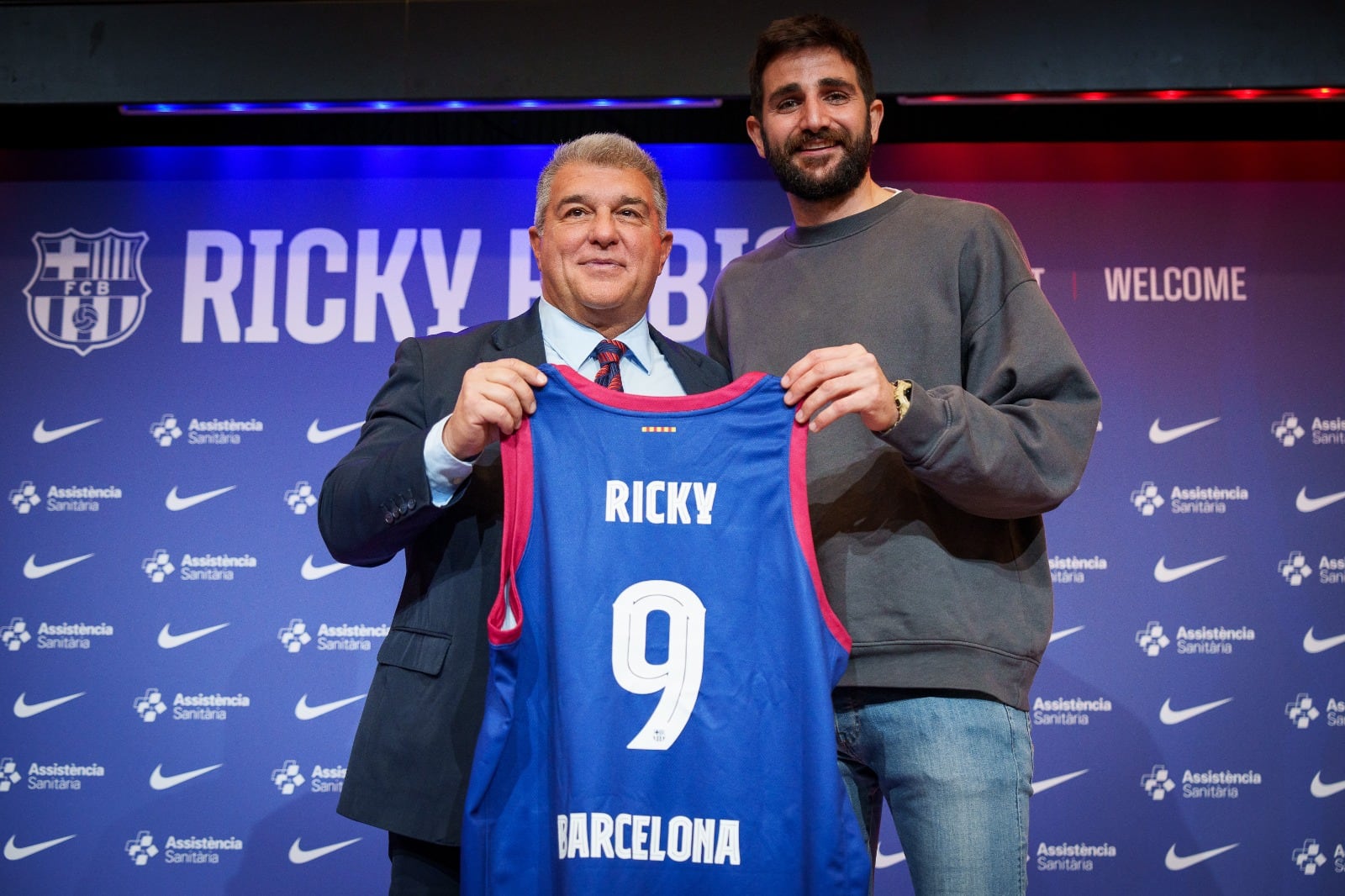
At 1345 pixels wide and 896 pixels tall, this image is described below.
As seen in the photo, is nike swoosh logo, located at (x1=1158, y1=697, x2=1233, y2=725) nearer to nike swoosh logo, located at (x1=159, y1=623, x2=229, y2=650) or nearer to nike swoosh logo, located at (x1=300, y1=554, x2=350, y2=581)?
nike swoosh logo, located at (x1=300, y1=554, x2=350, y2=581)

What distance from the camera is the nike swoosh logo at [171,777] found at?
3.60 meters

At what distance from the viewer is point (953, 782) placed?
64.0 inches

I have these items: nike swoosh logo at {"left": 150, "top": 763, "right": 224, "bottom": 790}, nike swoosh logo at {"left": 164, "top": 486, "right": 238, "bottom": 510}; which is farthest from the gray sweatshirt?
nike swoosh logo at {"left": 150, "top": 763, "right": 224, "bottom": 790}

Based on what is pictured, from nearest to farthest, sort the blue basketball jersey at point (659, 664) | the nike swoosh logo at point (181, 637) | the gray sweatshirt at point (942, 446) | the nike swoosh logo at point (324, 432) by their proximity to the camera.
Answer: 1. the blue basketball jersey at point (659, 664)
2. the gray sweatshirt at point (942, 446)
3. the nike swoosh logo at point (181, 637)
4. the nike swoosh logo at point (324, 432)

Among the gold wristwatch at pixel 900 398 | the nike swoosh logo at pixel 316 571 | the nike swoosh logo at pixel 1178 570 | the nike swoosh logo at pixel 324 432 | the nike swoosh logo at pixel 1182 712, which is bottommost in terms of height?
the nike swoosh logo at pixel 1182 712

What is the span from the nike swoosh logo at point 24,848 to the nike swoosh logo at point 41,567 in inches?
34.6

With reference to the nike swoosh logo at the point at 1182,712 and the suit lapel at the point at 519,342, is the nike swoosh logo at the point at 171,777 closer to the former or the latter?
the suit lapel at the point at 519,342

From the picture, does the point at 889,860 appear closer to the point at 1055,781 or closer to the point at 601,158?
the point at 1055,781

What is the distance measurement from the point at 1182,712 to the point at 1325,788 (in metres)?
0.50

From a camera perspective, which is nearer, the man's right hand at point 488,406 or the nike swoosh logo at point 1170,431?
the man's right hand at point 488,406

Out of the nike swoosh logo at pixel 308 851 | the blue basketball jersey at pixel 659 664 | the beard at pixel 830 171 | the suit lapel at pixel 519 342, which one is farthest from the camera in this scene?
the nike swoosh logo at pixel 308 851

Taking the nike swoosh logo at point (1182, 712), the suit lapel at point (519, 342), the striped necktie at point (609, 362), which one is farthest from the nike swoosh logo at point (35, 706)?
the nike swoosh logo at point (1182, 712)

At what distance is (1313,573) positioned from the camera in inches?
141

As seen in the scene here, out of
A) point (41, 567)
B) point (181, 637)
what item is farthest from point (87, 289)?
point (181, 637)
